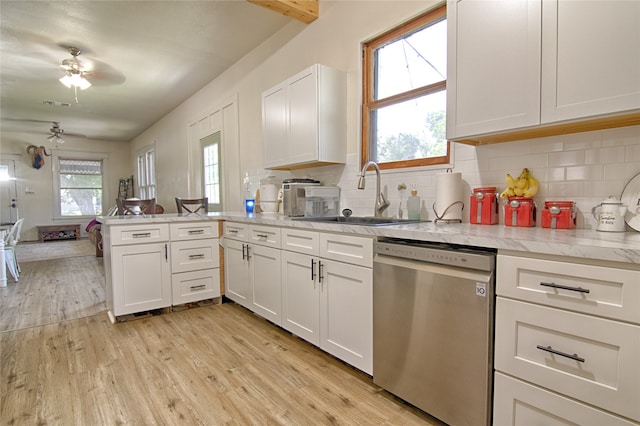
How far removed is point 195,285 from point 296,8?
268 centimetres

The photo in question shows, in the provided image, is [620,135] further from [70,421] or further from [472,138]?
[70,421]

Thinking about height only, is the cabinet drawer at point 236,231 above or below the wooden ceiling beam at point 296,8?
below

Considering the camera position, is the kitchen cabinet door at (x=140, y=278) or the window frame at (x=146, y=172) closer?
the kitchen cabinet door at (x=140, y=278)

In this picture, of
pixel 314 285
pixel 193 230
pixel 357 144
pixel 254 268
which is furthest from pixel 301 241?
pixel 193 230

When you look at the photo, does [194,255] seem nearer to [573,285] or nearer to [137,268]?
[137,268]

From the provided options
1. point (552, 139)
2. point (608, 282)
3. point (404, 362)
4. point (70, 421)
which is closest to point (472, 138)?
point (552, 139)

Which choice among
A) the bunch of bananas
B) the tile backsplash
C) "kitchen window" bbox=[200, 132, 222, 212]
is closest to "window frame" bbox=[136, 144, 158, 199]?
"kitchen window" bbox=[200, 132, 222, 212]

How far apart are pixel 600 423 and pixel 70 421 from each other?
218 cm

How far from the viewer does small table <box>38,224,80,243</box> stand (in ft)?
27.7

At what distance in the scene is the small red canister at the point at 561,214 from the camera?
1523 millimetres

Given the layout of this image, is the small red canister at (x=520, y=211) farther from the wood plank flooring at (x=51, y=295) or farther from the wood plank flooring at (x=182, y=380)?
the wood plank flooring at (x=51, y=295)

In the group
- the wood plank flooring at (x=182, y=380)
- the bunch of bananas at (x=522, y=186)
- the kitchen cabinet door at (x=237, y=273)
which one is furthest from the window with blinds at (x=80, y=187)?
the bunch of bananas at (x=522, y=186)

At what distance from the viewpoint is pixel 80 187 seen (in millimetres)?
9312

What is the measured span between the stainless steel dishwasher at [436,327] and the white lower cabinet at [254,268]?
1009 mm
